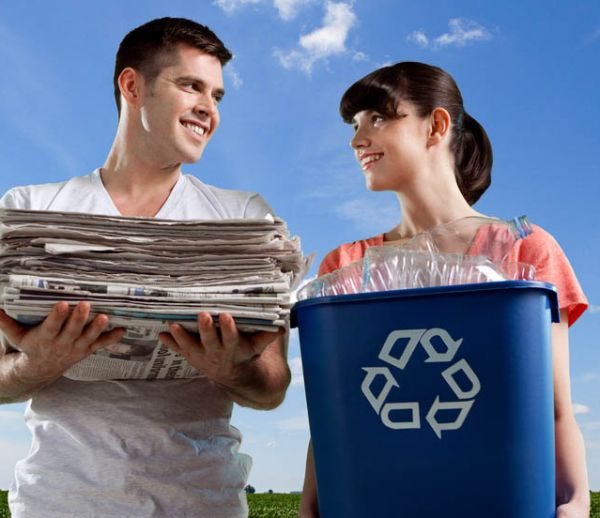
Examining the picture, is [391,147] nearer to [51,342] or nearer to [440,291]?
[440,291]

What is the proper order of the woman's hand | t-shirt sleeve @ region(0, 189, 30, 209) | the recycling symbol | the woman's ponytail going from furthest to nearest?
the woman's ponytail
t-shirt sleeve @ region(0, 189, 30, 209)
the woman's hand
the recycling symbol

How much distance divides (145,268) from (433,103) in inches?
56.0

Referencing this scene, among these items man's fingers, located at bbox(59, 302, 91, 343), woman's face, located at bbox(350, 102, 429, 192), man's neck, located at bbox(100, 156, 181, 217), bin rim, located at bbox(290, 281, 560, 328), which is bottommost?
man's fingers, located at bbox(59, 302, 91, 343)

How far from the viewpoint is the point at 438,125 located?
2.79 metres

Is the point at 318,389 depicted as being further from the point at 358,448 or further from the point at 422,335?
the point at 422,335

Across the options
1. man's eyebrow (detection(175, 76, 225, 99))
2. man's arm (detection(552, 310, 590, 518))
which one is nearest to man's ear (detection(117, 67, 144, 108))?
man's eyebrow (detection(175, 76, 225, 99))

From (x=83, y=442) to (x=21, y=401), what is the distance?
29cm

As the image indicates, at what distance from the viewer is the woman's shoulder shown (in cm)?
262

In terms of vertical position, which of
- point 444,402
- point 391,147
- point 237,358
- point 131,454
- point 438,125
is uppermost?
point 438,125

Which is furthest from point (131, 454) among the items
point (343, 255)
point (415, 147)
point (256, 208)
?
point (415, 147)

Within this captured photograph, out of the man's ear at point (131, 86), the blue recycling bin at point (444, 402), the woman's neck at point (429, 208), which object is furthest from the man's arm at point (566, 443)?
the man's ear at point (131, 86)

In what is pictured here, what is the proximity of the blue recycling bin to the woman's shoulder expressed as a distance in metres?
0.76

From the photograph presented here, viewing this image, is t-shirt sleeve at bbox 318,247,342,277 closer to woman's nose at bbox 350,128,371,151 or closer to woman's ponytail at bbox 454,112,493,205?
woman's nose at bbox 350,128,371,151

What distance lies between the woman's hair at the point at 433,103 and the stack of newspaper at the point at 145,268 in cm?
101
